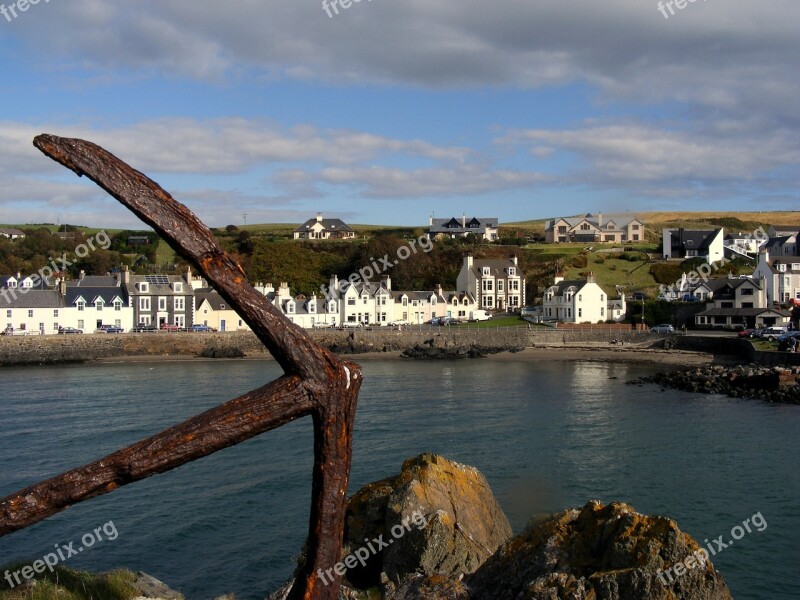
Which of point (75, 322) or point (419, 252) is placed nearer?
point (75, 322)

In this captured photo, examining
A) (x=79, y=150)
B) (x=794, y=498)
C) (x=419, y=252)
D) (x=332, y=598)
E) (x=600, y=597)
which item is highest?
(x=419, y=252)

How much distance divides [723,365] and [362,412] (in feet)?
104

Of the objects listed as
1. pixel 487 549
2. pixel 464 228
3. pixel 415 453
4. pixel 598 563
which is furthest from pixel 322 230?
pixel 598 563

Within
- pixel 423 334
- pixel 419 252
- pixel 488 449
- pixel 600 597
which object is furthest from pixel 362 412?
pixel 419 252

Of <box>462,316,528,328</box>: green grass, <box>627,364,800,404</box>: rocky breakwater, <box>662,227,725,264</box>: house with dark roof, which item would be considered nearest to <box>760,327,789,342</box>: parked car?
<box>627,364,800,404</box>: rocky breakwater

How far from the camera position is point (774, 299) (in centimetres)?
7756

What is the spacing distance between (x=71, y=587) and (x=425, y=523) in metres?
5.09

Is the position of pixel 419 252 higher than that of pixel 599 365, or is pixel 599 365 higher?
pixel 419 252

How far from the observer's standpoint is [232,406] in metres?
4.39

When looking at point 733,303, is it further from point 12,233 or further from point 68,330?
point 12,233

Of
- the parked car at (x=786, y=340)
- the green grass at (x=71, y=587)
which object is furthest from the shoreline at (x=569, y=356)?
the green grass at (x=71, y=587)

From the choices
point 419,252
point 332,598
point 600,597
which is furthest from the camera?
point 419,252

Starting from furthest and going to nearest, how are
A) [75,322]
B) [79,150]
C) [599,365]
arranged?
[75,322] → [599,365] → [79,150]

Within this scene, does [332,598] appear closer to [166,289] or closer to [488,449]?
[488,449]
